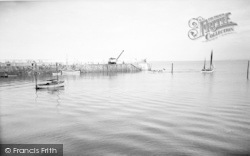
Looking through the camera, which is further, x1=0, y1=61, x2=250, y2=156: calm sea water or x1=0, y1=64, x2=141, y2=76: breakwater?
x1=0, y1=64, x2=141, y2=76: breakwater

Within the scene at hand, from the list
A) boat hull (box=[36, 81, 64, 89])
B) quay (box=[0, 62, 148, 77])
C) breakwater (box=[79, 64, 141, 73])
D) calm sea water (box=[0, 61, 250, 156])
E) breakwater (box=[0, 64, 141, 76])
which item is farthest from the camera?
breakwater (box=[79, 64, 141, 73])

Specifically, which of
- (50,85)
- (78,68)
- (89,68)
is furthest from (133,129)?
(89,68)

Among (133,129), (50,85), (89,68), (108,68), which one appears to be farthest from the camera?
(108,68)

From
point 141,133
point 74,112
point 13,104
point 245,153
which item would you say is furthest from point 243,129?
point 13,104

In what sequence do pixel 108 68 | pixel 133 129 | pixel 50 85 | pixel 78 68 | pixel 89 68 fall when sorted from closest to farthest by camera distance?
1. pixel 133 129
2. pixel 50 85
3. pixel 78 68
4. pixel 89 68
5. pixel 108 68

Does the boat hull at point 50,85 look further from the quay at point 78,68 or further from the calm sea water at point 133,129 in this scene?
the quay at point 78,68

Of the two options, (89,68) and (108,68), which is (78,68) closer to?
(89,68)

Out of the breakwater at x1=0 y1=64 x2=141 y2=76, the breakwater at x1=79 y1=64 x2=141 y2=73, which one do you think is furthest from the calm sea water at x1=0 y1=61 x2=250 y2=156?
the breakwater at x1=79 y1=64 x2=141 y2=73

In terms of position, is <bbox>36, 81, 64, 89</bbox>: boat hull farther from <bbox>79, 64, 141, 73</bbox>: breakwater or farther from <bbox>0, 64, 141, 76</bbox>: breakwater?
<bbox>79, 64, 141, 73</bbox>: breakwater

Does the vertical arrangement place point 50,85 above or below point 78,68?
below

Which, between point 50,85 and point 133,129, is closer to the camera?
point 133,129

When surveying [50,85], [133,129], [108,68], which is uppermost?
[108,68]

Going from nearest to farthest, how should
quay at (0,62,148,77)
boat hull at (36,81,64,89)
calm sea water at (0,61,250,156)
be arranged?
calm sea water at (0,61,250,156) → boat hull at (36,81,64,89) → quay at (0,62,148,77)

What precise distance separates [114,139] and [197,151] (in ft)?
9.20
